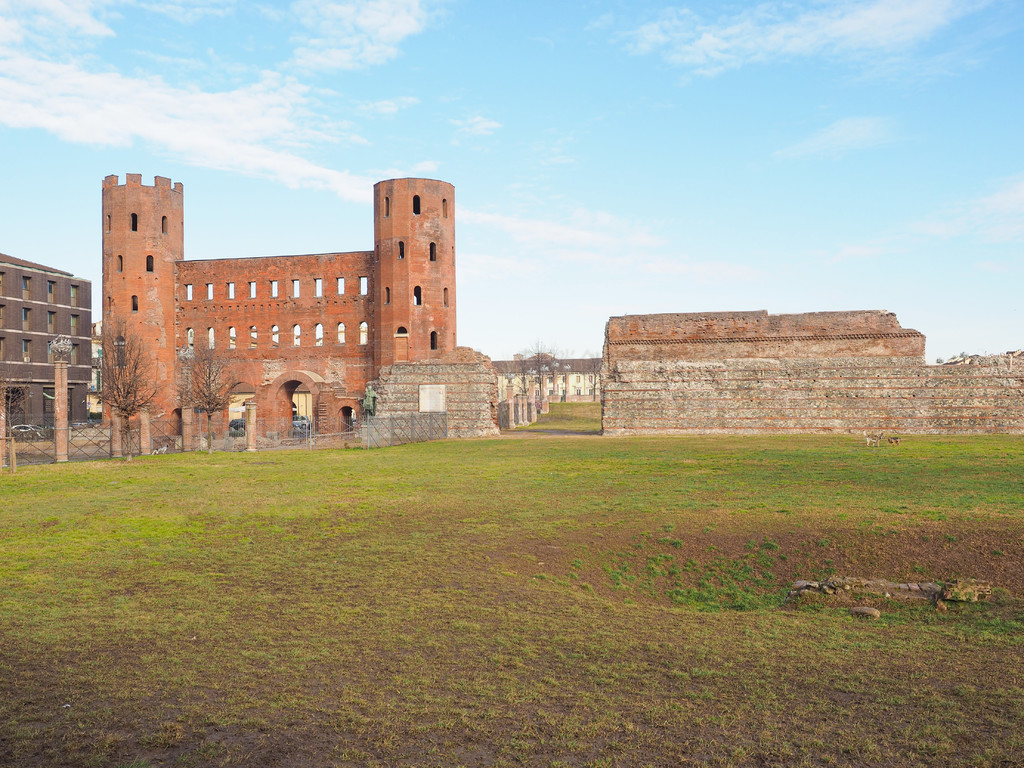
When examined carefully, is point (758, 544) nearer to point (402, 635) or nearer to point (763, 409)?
point (402, 635)

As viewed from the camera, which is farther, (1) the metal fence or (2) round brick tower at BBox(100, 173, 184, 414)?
(2) round brick tower at BBox(100, 173, 184, 414)

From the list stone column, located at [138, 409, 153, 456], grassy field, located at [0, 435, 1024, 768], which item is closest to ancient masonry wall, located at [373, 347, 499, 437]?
stone column, located at [138, 409, 153, 456]

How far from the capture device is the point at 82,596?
9055 mm

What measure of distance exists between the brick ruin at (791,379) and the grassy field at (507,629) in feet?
66.1

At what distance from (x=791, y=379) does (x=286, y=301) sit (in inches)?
1212

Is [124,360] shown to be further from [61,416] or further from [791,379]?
[791,379]

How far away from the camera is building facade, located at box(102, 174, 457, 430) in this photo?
147ft

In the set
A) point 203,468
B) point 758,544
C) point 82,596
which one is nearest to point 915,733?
point 758,544

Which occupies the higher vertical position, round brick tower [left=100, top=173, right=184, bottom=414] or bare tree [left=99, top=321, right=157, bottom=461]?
round brick tower [left=100, top=173, right=184, bottom=414]

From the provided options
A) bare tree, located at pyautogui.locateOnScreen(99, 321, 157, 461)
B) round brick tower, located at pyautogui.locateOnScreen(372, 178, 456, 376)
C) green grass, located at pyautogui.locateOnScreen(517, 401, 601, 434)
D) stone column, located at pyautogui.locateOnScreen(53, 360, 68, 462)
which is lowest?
green grass, located at pyautogui.locateOnScreen(517, 401, 601, 434)

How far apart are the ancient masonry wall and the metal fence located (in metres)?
1.21

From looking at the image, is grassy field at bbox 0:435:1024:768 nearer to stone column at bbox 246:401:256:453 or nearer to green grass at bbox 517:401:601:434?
stone column at bbox 246:401:256:453

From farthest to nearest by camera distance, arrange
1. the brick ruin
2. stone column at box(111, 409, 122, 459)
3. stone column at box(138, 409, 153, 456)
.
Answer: the brick ruin → stone column at box(138, 409, 153, 456) → stone column at box(111, 409, 122, 459)

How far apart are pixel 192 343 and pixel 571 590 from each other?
1824 inches
